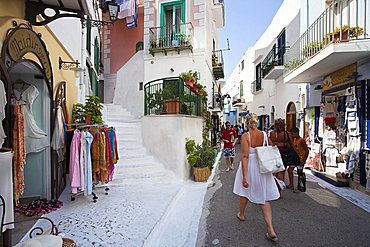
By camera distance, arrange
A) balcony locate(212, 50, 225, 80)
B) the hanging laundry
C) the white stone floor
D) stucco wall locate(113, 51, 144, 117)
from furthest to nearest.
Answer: balcony locate(212, 50, 225, 80)
stucco wall locate(113, 51, 144, 117)
the hanging laundry
the white stone floor

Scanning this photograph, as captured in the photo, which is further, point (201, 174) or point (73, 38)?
point (201, 174)

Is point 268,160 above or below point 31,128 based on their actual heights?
below

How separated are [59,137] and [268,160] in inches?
149

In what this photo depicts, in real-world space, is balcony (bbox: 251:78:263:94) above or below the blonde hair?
above

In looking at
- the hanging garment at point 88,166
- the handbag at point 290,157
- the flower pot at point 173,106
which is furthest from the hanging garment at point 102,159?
the handbag at point 290,157

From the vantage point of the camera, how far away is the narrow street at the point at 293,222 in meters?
3.73

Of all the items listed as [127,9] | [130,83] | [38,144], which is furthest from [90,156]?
[127,9]

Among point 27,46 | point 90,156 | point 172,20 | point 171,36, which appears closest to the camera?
point 27,46

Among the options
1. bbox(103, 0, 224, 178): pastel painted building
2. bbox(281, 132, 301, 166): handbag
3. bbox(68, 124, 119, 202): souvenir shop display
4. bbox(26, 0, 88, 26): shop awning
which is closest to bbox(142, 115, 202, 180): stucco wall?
bbox(103, 0, 224, 178): pastel painted building

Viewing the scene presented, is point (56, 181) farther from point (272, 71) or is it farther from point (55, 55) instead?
point (272, 71)

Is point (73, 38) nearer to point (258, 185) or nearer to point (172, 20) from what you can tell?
point (258, 185)

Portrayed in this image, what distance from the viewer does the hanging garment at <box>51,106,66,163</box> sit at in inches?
191

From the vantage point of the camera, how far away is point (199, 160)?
7426 millimetres

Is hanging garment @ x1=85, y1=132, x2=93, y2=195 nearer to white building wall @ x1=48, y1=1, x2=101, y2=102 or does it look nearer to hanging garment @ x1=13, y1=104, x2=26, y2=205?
hanging garment @ x1=13, y1=104, x2=26, y2=205
